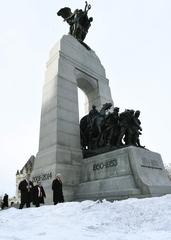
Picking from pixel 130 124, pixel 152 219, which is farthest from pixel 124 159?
pixel 152 219

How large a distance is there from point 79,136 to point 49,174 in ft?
9.42

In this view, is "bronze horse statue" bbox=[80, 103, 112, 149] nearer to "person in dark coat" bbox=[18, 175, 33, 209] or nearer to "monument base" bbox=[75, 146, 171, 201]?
"monument base" bbox=[75, 146, 171, 201]

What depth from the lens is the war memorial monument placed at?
1043 centimetres

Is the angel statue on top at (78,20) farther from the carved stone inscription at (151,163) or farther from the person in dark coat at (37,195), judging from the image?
the person in dark coat at (37,195)

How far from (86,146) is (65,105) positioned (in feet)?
8.15

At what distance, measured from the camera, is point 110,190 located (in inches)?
408

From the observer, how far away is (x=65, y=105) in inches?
567

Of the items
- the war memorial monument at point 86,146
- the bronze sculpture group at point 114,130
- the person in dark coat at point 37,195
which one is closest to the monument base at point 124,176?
the war memorial monument at point 86,146

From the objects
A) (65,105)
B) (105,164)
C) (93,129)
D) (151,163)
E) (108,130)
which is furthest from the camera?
(65,105)

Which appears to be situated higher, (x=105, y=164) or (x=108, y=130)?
(x=108, y=130)

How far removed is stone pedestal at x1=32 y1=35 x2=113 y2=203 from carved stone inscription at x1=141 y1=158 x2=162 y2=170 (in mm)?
3414

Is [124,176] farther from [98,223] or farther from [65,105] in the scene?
[65,105]

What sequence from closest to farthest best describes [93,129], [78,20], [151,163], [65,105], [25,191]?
[25,191] → [151,163] → [93,129] → [65,105] → [78,20]

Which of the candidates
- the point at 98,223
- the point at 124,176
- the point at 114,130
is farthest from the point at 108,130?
the point at 98,223
